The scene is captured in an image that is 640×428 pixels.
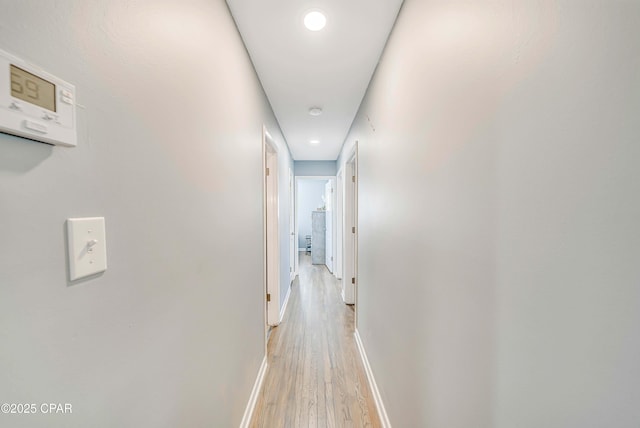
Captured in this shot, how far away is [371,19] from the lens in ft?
4.59

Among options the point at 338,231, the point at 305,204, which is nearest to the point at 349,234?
the point at 338,231

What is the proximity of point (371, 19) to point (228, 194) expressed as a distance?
1240 mm

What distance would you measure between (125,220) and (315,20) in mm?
1418

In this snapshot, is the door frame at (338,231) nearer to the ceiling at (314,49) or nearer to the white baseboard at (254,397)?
the ceiling at (314,49)

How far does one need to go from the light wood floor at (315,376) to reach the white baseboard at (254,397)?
2.0 inches

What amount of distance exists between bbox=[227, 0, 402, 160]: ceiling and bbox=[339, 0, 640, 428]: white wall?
15.4 inches

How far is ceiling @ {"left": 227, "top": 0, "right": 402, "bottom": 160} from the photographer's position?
133 cm

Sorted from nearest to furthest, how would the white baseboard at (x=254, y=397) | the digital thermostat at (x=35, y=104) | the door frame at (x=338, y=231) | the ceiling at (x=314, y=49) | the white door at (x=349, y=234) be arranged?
1. the digital thermostat at (x=35, y=104)
2. the ceiling at (x=314, y=49)
3. the white baseboard at (x=254, y=397)
4. the white door at (x=349, y=234)
5. the door frame at (x=338, y=231)

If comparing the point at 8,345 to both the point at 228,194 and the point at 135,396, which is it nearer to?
the point at 135,396

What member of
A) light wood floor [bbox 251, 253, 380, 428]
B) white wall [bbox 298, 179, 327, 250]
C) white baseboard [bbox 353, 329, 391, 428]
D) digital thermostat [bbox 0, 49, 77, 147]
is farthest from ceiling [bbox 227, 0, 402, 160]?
white wall [bbox 298, 179, 327, 250]

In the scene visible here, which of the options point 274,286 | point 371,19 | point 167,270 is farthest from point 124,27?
point 274,286

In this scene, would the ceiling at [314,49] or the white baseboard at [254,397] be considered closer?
the ceiling at [314,49]

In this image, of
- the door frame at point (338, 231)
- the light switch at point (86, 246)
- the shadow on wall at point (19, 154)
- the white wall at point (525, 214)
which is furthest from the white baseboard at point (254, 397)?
the door frame at point (338, 231)

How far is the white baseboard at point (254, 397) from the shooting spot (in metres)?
1.56
